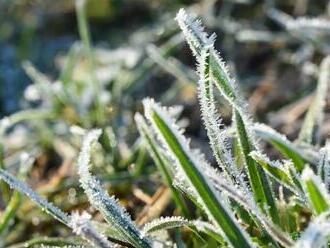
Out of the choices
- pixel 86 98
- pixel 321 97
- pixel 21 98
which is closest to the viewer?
pixel 321 97

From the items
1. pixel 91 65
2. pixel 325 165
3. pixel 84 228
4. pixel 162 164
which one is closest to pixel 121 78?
pixel 91 65

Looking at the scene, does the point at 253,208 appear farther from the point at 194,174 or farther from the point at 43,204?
the point at 43,204

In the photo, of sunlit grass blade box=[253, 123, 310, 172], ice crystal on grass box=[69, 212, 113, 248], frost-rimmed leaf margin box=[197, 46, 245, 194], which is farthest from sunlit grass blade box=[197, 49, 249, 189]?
ice crystal on grass box=[69, 212, 113, 248]

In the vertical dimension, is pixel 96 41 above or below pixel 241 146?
above

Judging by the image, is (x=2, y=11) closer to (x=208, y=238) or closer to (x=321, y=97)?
(x=321, y=97)

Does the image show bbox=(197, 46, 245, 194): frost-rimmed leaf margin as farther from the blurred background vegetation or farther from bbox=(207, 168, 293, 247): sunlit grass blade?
the blurred background vegetation

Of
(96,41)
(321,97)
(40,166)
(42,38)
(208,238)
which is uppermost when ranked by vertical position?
(42,38)

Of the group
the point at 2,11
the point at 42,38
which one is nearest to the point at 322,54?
the point at 42,38

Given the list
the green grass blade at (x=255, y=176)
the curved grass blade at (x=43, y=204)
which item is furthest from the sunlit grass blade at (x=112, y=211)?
the green grass blade at (x=255, y=176)
